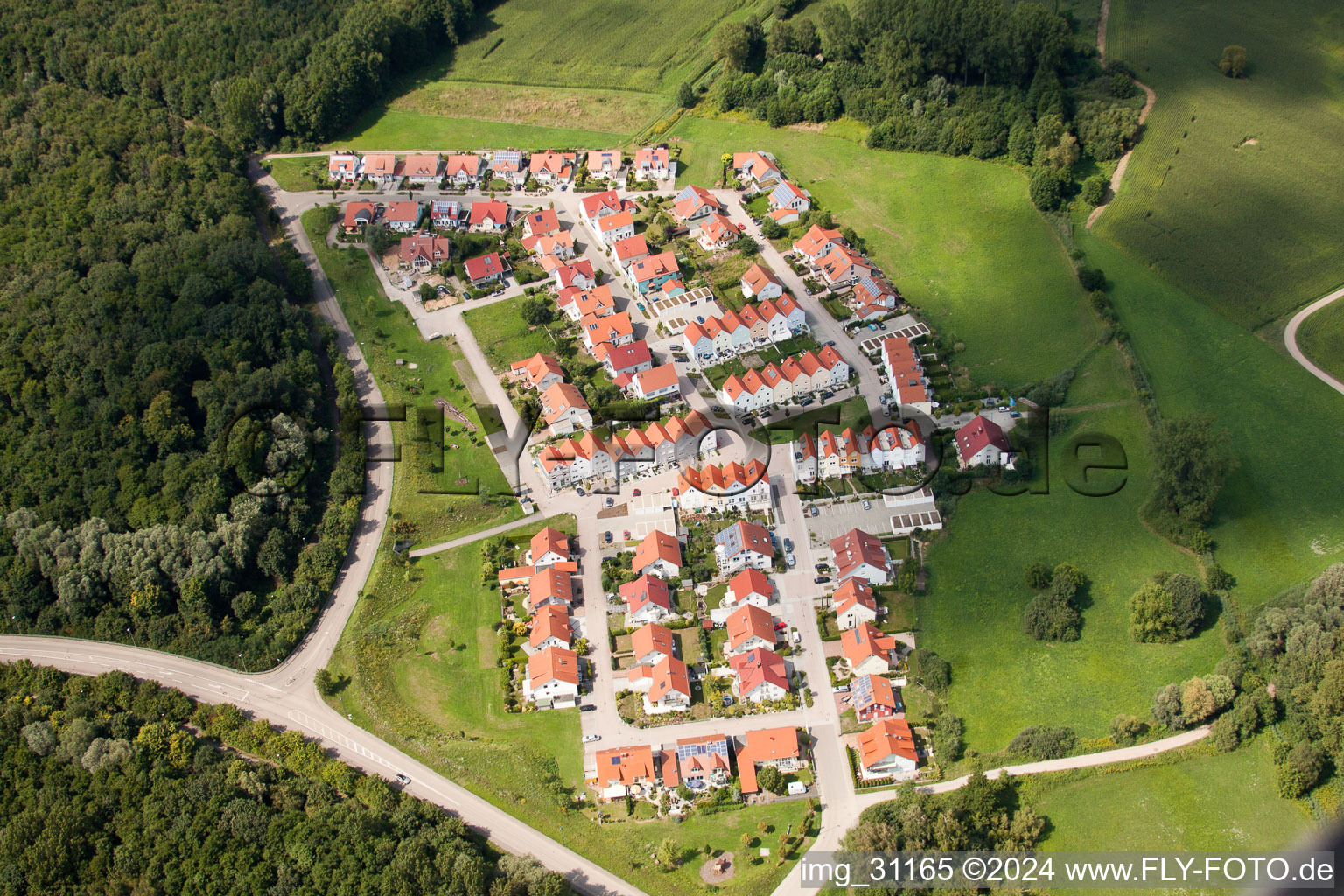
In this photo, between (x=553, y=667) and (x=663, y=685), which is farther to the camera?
(x=553, y=667)

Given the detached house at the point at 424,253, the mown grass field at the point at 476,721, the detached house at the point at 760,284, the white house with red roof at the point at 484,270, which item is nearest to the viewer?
the mown grass field at the point at 476,721

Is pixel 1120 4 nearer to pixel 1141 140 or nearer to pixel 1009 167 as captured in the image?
pixel 1141 140

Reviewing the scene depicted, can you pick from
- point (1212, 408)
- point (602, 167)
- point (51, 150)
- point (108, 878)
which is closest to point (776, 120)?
point (602, 167)

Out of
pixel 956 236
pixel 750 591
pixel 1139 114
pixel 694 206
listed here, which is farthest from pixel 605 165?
pixel 750 591

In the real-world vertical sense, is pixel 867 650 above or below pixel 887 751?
above

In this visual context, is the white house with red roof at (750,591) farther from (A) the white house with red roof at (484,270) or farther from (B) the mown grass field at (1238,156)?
(B) the mown grass field at (1238,156)

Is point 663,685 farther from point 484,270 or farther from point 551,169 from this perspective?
point 551,169

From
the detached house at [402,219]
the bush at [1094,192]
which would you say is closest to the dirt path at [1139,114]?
the bush at [1094,192]
